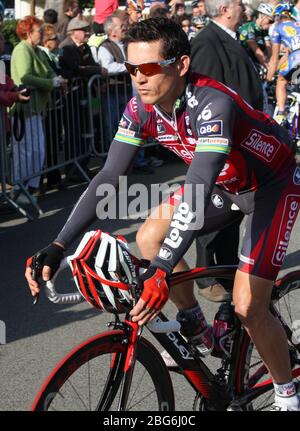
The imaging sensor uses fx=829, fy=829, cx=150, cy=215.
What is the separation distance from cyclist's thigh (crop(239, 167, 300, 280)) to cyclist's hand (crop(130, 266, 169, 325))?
2.42 ft

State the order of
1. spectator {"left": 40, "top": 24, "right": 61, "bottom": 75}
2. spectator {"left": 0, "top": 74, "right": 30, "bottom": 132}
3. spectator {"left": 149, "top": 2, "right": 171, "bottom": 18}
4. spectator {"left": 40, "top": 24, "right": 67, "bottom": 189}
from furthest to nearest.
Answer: spectator {"left": 149, "top": 2, "right": 171, "bottom": 18}
spectator {"left": 40, "top": 24, "right": 61, "bottom": 75}
spectator {"left": 40, "top": 24, "right": 67, "bottom": 189}
spectator {"left": 0, "top": 74, "right": 30, "bottom": 132}

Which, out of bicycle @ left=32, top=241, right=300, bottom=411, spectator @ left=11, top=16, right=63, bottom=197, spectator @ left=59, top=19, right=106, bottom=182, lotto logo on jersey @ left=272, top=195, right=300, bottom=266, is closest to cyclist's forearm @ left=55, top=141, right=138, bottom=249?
bicycle @ left=32, top=241, right=300, bottom=411

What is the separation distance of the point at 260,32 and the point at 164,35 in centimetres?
1180

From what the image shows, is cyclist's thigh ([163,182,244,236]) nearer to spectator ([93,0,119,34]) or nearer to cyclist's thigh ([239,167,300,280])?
cyclist's thigh ([239,167,300,280])

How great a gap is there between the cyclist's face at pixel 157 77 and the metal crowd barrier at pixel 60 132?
4939mm

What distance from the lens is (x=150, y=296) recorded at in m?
2.99

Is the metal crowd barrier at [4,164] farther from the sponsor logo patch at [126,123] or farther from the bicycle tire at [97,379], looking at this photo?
the bicycle tire at [97,379]

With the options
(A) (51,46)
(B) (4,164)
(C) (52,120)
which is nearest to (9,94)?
(B) (4,164)

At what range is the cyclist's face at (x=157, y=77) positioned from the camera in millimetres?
3361

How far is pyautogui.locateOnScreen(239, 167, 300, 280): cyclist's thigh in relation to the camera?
3.67m

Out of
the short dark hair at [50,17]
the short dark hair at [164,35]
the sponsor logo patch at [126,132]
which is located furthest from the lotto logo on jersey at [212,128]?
the short dark hair at [50,17]

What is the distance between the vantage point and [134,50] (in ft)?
11.1

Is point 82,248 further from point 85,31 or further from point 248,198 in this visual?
point 85,31
